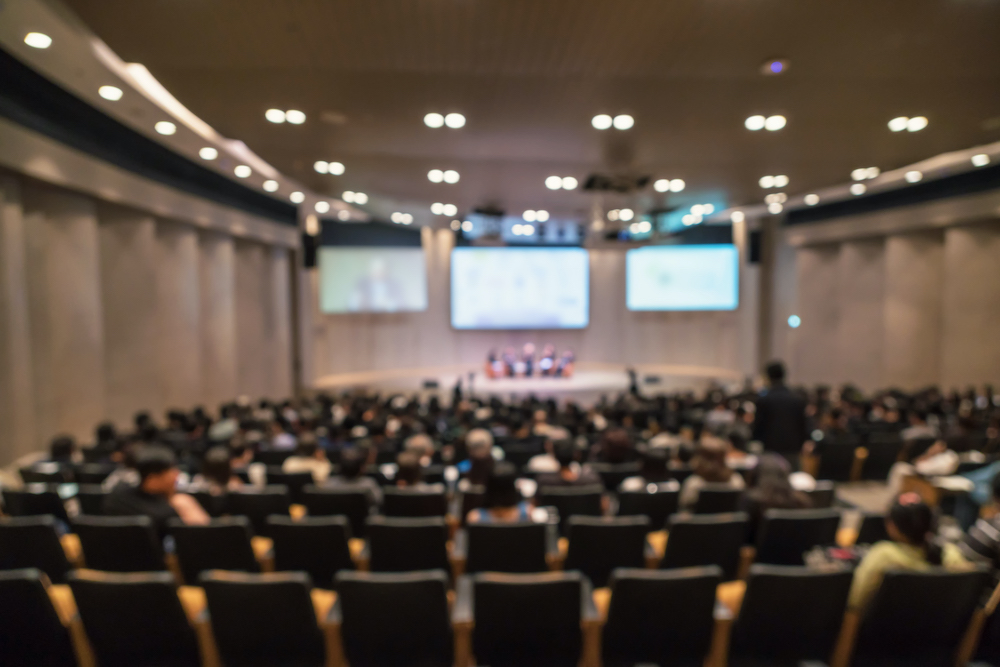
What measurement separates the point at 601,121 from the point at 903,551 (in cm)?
533

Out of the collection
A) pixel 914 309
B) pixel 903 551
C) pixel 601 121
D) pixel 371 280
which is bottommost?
pixel 903 551

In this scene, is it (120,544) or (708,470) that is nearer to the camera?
(120,544)

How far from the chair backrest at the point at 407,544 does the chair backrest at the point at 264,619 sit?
0.72 m

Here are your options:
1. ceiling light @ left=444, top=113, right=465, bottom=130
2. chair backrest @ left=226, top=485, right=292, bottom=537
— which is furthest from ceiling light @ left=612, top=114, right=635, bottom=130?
chair backrest @ left=226, top=485, right=292, bottom=537

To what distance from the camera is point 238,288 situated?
13.4 meters

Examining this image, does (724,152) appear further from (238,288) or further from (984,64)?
(238,288)

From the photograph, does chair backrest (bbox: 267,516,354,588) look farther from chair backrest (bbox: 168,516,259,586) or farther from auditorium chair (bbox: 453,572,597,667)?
auditorium chair (bbox: 453,572,597,667)

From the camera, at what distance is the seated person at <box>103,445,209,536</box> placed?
329 centimetres

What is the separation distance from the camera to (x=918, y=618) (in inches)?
94.8

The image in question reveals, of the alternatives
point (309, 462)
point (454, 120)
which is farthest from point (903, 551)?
point (454, 120)

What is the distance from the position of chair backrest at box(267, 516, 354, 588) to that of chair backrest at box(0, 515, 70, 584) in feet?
3.76

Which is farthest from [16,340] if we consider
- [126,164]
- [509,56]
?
[509,56]

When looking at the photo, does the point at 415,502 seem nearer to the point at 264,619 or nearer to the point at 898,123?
the point at 264,619

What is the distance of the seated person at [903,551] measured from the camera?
2531mm
